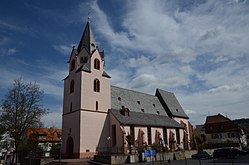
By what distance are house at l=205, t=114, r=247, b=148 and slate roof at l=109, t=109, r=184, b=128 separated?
64.1 feet

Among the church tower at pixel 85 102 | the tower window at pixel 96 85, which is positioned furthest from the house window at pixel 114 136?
the tower window at pixel 96 85

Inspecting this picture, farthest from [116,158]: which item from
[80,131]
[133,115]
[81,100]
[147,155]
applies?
[133,115]

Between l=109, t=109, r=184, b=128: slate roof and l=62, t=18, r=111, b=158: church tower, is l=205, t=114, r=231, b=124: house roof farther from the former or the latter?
l=62, t=18, r=111, b=158: church tower

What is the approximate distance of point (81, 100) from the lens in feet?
111

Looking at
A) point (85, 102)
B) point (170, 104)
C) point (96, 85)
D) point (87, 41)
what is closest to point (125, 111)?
point (96, 85)

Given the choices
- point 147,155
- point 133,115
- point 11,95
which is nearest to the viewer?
point 147,155

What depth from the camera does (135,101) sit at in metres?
44.9

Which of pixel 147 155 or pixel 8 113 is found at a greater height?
pixel 8 113

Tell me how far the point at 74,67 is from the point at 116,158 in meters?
A: 18.2

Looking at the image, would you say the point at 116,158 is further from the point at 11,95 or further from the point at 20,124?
the point at 11,95

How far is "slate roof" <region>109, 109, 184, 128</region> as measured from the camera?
1450 inches

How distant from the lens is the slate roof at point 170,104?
51250mm

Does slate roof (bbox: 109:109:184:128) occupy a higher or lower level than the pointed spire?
lower

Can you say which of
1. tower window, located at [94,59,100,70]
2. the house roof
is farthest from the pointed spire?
the house roof
